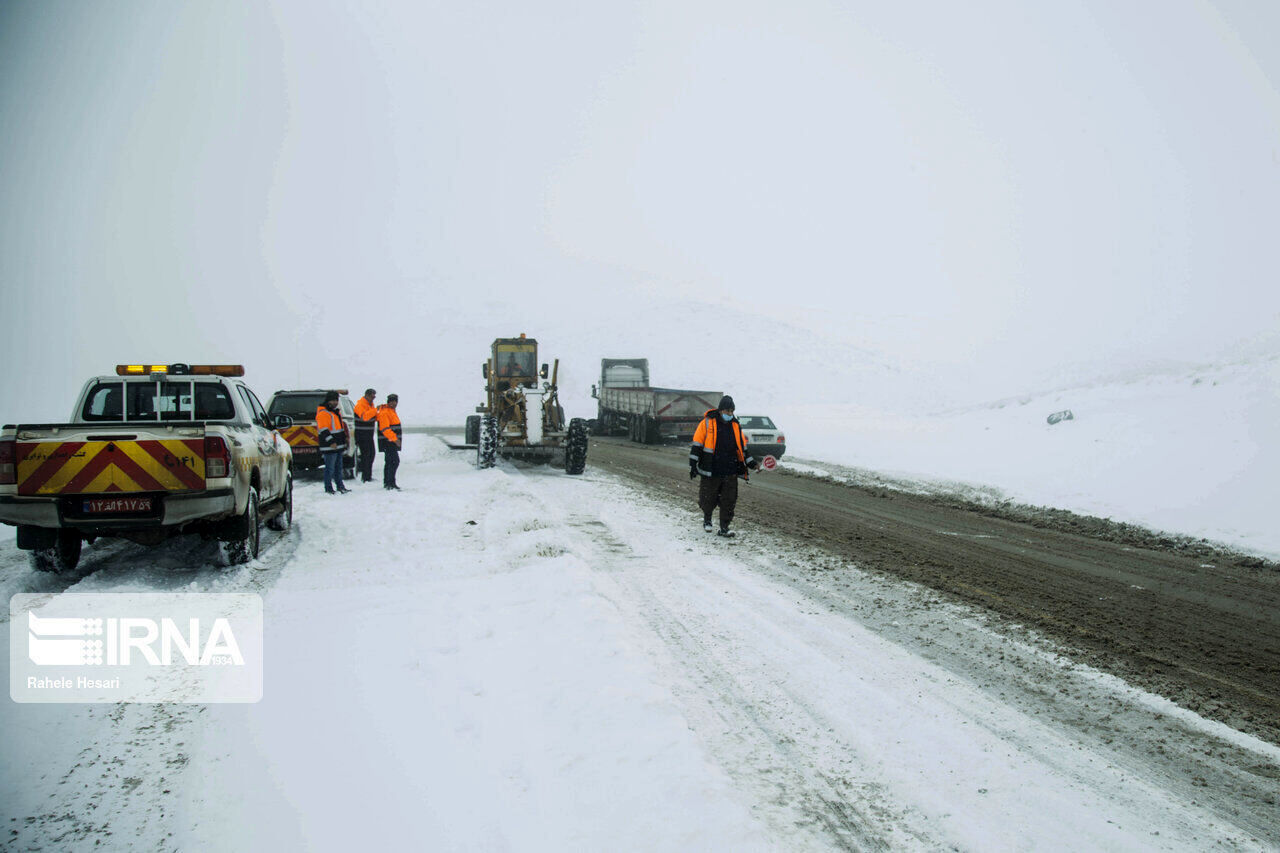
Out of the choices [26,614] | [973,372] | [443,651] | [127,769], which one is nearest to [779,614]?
[443,651]

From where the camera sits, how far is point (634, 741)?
4312mm

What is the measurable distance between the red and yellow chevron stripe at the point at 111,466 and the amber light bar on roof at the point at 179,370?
4.85 ft

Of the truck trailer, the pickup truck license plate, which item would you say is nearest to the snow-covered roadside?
the truck trailer

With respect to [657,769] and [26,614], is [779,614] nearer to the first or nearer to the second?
[657,769]

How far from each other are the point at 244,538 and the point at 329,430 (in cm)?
589

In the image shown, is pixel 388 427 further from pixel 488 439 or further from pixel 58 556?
pixel 58 556

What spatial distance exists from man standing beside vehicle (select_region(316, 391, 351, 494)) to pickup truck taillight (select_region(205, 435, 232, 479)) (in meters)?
6.32

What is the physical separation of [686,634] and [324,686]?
8.56 feet

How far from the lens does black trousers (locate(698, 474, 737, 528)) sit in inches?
416

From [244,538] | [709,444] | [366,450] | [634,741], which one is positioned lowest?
[634,741]

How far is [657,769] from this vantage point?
13.2 feet

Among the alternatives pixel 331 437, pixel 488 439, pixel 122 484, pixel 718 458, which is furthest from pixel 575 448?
pixel 122 484

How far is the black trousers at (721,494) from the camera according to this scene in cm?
1057

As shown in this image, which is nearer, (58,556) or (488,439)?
(58,556)
